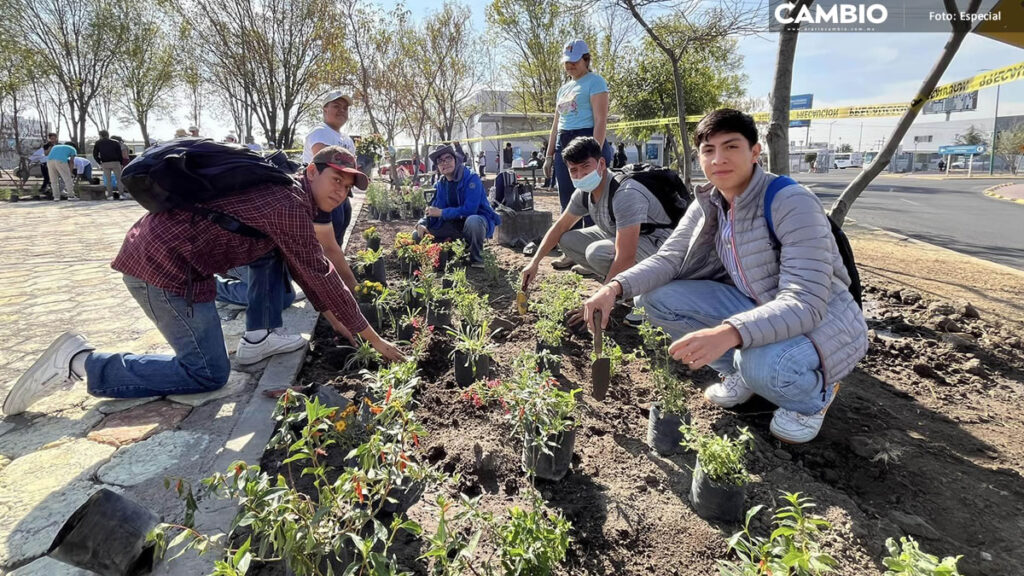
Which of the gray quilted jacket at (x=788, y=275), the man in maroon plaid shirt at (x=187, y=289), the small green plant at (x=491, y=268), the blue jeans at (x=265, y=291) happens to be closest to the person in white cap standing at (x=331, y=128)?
the small green plant at (x=491, y=268)

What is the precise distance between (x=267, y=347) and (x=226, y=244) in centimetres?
78

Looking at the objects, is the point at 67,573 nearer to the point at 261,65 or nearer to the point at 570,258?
the point at 570,258

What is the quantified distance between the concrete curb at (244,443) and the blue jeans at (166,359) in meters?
0.32

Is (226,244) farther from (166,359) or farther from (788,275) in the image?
(788,275)

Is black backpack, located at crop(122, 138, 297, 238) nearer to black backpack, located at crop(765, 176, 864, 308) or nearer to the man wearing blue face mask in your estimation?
the man wearing blue face mask

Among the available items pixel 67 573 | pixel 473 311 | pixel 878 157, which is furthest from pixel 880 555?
pixel 878 157

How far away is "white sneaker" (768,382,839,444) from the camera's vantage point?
2.19m

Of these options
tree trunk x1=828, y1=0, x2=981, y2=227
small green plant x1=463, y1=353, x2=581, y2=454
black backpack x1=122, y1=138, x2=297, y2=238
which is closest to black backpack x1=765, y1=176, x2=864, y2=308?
small green plant x1=463, y1=353, x2=581, y2=454

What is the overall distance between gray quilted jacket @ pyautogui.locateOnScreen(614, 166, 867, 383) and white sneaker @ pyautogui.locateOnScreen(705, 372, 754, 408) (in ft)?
1.31

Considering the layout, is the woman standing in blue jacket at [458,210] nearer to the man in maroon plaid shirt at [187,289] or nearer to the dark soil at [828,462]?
the dark soil at [828,462]

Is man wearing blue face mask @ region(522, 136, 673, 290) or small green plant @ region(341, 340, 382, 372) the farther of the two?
man wearing blue face mask @ region(522, 136, 673, 290)

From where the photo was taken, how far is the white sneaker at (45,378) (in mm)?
2391

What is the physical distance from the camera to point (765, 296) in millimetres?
2240

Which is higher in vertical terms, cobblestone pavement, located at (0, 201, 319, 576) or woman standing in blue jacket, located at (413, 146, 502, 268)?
woman standing in blue jacket, located at (413, 146, 502, 268)
